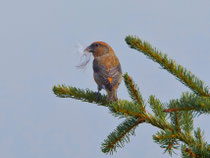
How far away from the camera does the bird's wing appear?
6.06m

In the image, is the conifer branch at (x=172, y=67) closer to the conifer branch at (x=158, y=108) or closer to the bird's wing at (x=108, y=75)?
the conifer branch at (x=158, y=108)

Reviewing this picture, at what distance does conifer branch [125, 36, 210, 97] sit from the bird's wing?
2.15m

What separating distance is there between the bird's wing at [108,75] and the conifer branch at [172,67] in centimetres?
215

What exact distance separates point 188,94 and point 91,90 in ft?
6.57

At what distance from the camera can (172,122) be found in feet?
11.3

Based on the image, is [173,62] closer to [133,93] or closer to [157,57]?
[157,57]

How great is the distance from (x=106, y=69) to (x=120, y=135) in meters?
2.96

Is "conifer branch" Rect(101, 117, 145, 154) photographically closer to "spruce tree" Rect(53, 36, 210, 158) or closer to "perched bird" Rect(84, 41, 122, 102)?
"spruce tree" Rect(53, 36, 210, 158)

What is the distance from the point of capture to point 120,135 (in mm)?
3588

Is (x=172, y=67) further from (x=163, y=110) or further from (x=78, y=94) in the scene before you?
(x=78, y=94)

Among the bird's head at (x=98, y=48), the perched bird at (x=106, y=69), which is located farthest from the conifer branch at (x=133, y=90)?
the bird's head at (x=98, y=48)

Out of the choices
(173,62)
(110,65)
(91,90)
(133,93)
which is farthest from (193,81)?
(110,65)

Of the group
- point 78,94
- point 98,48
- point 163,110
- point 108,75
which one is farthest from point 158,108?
point 98,48

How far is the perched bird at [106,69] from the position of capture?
6071mm
